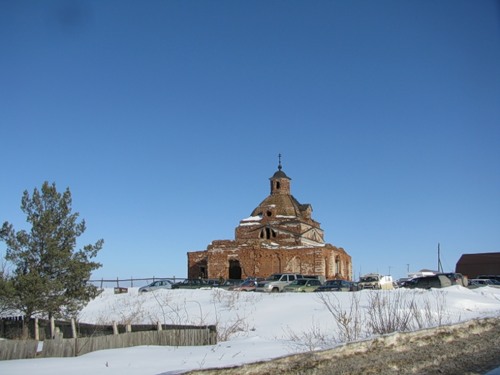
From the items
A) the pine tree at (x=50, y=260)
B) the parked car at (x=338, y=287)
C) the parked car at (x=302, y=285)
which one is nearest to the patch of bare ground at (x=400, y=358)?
the pine tree at (x=50, y=260)

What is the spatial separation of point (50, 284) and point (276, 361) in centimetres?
1525

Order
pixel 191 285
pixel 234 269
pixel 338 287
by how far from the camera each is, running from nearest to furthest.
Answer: pixel 338 287, pixel 191 285, pixel 234 269

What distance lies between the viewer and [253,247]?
168 feet

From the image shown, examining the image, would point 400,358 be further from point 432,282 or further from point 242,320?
point 432,282

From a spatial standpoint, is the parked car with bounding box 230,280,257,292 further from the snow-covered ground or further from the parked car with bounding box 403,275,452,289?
the parked car with bounding box 403,275,452,289

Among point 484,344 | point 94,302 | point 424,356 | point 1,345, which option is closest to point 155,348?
point 1,345

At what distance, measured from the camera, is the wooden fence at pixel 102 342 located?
10.8 meters

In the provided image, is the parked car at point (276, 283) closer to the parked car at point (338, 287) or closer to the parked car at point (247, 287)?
the parked car at point (247, 287)

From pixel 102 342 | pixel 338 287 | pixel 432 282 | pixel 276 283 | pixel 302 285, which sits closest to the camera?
pixel 102 342

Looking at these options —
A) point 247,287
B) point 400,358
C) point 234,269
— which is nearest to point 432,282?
point 247,287

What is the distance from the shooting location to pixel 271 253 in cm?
5181

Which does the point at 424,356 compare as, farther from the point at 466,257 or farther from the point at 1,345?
the point at 466,257

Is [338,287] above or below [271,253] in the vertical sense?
below

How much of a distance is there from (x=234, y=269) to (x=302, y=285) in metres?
18.3
